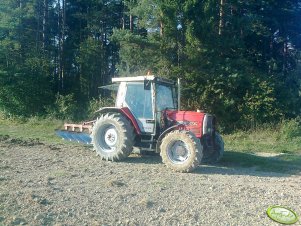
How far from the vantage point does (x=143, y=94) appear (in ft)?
36.8

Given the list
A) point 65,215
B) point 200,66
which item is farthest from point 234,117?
point 65,215

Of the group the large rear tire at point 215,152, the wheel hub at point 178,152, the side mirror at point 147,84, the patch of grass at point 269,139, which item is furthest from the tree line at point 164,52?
the wheel hub at point 178,152

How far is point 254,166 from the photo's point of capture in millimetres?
11594

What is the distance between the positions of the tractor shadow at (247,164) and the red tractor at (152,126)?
483 mm

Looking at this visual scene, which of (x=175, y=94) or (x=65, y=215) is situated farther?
(x=175, y=94)

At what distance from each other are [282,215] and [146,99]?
5456mm

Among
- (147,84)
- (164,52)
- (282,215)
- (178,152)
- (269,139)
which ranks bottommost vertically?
(282,215)

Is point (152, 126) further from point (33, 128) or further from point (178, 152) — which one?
point (33, 128)

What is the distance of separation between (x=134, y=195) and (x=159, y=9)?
14.9 m

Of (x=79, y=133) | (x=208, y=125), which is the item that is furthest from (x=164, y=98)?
(x=79, y=133)

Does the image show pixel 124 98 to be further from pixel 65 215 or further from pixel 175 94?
pixel 65 215

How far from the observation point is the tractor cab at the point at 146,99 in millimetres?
11047

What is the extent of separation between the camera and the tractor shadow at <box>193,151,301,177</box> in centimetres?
1048

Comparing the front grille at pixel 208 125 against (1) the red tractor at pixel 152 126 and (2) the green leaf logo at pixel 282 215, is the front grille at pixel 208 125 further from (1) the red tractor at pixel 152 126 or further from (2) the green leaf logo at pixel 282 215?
(2) the green leaf logo at pixel 282 215
